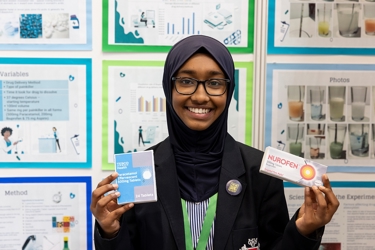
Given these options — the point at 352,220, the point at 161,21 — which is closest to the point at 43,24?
the point at 161,21

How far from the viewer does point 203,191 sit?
120 cm

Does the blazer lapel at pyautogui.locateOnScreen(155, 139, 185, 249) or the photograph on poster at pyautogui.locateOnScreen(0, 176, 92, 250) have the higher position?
the blazer lapel at pyautogui.locateOnScreen(155, 139, 185, 249)

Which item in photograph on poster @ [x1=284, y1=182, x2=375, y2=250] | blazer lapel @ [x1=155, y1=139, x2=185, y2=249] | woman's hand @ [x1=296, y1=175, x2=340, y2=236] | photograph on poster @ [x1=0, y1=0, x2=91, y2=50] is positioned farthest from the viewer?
photograph on poster @ [x1=284, y1=182, x2=375, y2=250]

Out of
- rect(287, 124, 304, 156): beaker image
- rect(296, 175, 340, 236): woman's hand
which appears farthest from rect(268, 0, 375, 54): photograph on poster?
rect(296, 175, 340, 236): woman's hand

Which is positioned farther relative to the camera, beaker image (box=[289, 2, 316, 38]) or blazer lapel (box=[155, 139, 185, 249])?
beaker image (box=[289, 2, 316, 38])

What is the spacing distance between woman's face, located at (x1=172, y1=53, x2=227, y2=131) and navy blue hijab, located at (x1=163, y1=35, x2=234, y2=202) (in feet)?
0.06

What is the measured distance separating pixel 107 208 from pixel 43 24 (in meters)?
0.87

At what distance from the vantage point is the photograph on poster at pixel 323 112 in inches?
64.3

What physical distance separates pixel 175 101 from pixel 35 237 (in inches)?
37.1

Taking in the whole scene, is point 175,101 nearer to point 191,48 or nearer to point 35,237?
point 191,48

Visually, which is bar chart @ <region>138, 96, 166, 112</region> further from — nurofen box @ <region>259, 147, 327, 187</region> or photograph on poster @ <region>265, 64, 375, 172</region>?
nurofen box @ <region>259, 147, 327, 187</region>

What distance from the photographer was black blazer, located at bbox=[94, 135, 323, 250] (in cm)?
114

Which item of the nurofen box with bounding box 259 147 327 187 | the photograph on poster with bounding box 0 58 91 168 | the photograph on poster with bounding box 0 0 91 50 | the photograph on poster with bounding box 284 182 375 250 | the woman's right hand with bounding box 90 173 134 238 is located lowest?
the photograph on poster with bounding box 284 182 375 250

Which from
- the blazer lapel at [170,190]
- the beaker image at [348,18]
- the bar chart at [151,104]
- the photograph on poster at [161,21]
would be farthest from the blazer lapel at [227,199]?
the beaker image at [348,18]
